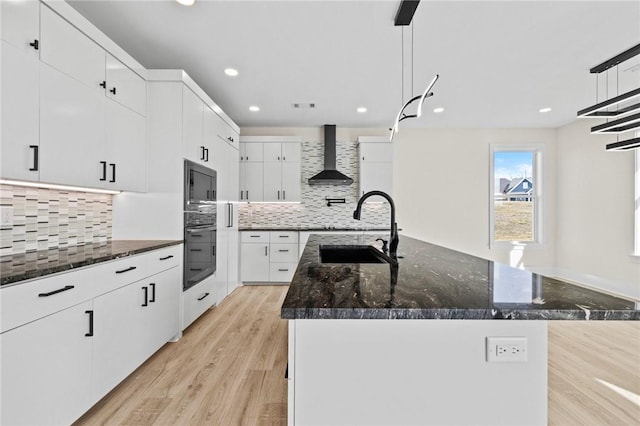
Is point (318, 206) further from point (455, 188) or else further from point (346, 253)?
point (346, 253)

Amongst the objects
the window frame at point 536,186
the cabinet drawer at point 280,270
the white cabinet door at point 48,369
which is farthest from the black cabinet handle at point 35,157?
the window frame at point 536,186

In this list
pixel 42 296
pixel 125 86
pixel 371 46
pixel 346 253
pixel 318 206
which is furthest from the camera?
pixel 318 206

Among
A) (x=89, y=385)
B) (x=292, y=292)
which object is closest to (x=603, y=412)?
(x=292, y=292)

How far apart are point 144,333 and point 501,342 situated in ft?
7.44

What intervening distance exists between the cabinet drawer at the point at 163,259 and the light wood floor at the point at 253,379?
700mm

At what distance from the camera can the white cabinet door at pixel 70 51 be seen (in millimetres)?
1693

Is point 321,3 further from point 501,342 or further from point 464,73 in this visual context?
point 501,342

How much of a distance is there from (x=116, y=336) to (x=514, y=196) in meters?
6.08

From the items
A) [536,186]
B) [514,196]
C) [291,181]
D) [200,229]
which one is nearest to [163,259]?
[200,229]

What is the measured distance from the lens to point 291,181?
4945mm

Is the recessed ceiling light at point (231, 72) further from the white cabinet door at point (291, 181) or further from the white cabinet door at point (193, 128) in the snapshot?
the white cabinet door at point (291, 181)

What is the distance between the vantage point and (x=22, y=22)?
155cm

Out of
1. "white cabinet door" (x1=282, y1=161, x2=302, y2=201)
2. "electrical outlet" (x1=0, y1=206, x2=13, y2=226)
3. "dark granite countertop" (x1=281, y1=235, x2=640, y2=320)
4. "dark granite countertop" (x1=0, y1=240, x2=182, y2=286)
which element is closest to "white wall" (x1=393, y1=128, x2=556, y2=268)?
"white cabinet door" (x1=282, y1=161, x2=302, y2=201)

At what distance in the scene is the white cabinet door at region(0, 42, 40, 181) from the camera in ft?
4.80
